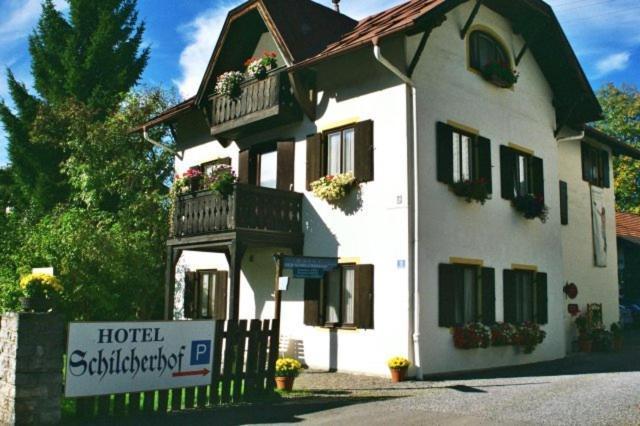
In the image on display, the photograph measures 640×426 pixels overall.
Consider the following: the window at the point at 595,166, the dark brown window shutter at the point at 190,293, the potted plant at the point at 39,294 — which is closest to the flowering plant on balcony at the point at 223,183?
the dark brown window shutter at the point at 190,293

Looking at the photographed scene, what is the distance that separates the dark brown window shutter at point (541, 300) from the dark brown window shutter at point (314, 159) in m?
6.64

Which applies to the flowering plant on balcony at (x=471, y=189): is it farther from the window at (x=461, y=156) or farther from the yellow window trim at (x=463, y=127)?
the yellow window trim at (x=463, y=127)

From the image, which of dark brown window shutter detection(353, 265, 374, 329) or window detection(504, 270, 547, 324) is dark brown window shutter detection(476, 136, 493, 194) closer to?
window detection(504, 270, 547, 324)

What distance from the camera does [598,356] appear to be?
57.4 feet

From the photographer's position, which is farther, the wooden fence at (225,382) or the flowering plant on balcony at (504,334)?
the flowering plant on balcony at (504,334)

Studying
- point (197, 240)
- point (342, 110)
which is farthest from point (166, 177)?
point (342, 110)

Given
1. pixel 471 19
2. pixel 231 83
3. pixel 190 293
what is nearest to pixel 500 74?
pixel 471 19

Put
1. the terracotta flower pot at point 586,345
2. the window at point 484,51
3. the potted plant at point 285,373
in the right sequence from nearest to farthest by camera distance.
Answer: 1. the potted plant at point 285,373
2. the window at point 484,51
3. the terracotta flower pot at point 586,345

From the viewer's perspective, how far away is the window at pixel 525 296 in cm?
1588

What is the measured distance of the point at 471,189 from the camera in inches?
572

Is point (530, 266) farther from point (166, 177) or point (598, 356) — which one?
point (166, 177)

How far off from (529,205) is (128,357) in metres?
11.4

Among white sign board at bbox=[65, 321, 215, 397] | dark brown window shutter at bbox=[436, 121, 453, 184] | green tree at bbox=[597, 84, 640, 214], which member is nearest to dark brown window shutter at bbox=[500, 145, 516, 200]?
dark brown window shutter at bbox=[436, 121, 453, 184]

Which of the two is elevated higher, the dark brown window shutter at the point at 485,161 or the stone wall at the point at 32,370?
the dark brown window shutter at the point at 485,161
